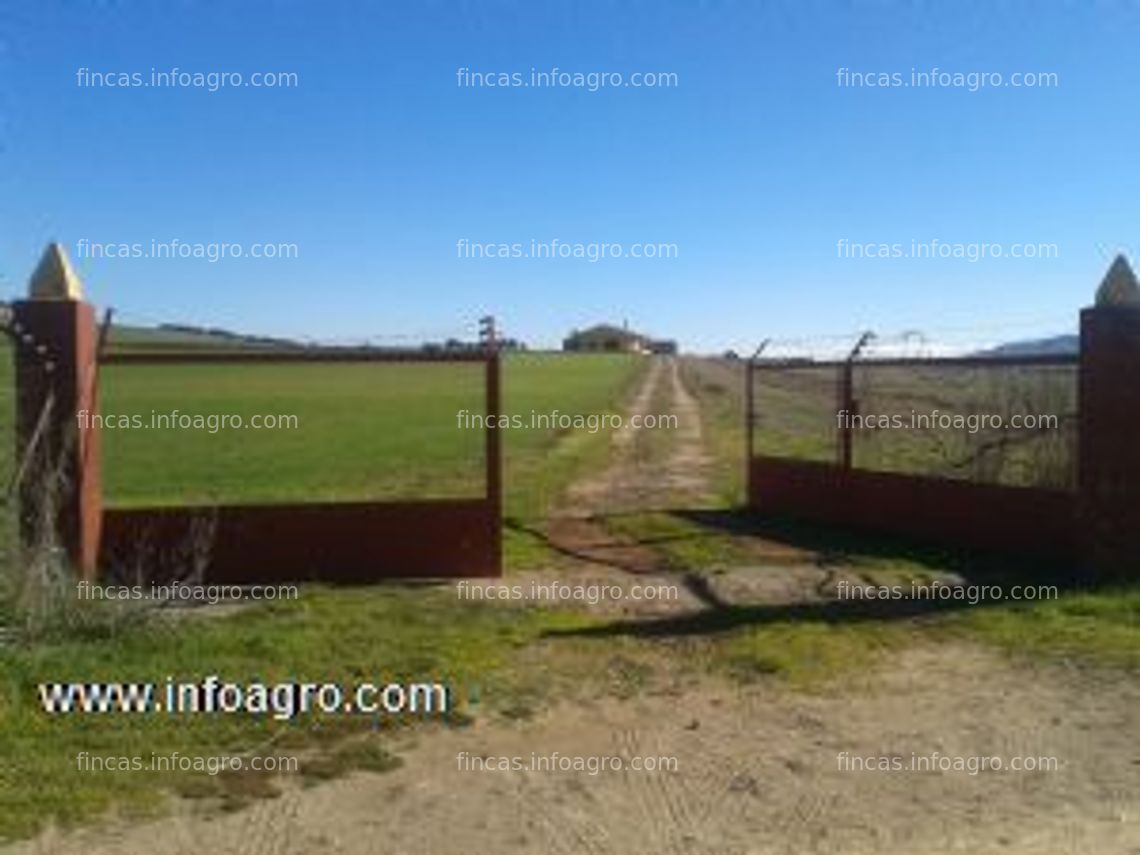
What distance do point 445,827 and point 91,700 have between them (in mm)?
2734

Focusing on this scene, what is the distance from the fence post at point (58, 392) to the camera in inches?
464

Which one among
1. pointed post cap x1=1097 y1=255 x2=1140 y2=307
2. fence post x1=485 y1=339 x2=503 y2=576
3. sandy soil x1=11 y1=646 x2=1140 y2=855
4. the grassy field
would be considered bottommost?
sandy soil x1=11 y1=646 x2=1140 y2=855

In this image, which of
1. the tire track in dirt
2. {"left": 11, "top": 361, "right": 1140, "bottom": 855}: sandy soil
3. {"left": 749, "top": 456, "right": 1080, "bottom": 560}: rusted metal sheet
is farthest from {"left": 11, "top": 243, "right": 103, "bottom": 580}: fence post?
{"left": 749, "top": 456, "right": 1080, "bottom": 560}: rusted metal sheet

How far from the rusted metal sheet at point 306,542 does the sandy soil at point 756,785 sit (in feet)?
13.7

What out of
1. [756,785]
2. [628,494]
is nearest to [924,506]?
[628,494]

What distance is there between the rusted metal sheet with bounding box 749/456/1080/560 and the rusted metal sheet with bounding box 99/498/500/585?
4834 mm

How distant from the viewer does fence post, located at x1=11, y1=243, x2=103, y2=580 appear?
11773mm

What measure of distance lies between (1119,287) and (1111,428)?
121 cm

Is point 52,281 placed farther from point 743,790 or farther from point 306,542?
point 743,790

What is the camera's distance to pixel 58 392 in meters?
11.8

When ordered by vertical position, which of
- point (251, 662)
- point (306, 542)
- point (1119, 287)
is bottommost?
point (251, 662)

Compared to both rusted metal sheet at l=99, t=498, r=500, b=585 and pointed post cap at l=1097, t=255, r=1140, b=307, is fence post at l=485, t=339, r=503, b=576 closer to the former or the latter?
rusted metal sheet at l=99, t=498, r=500, b=585

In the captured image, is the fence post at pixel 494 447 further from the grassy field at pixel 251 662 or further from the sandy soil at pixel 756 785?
the sandy soil at pixel 756 785

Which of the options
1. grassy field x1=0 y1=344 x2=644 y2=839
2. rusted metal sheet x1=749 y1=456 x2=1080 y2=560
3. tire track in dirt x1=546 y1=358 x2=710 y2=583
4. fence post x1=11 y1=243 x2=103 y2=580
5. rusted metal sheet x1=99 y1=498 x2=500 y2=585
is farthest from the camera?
tire track in dirt x1=546 y1=358 x2=710 y2=583
